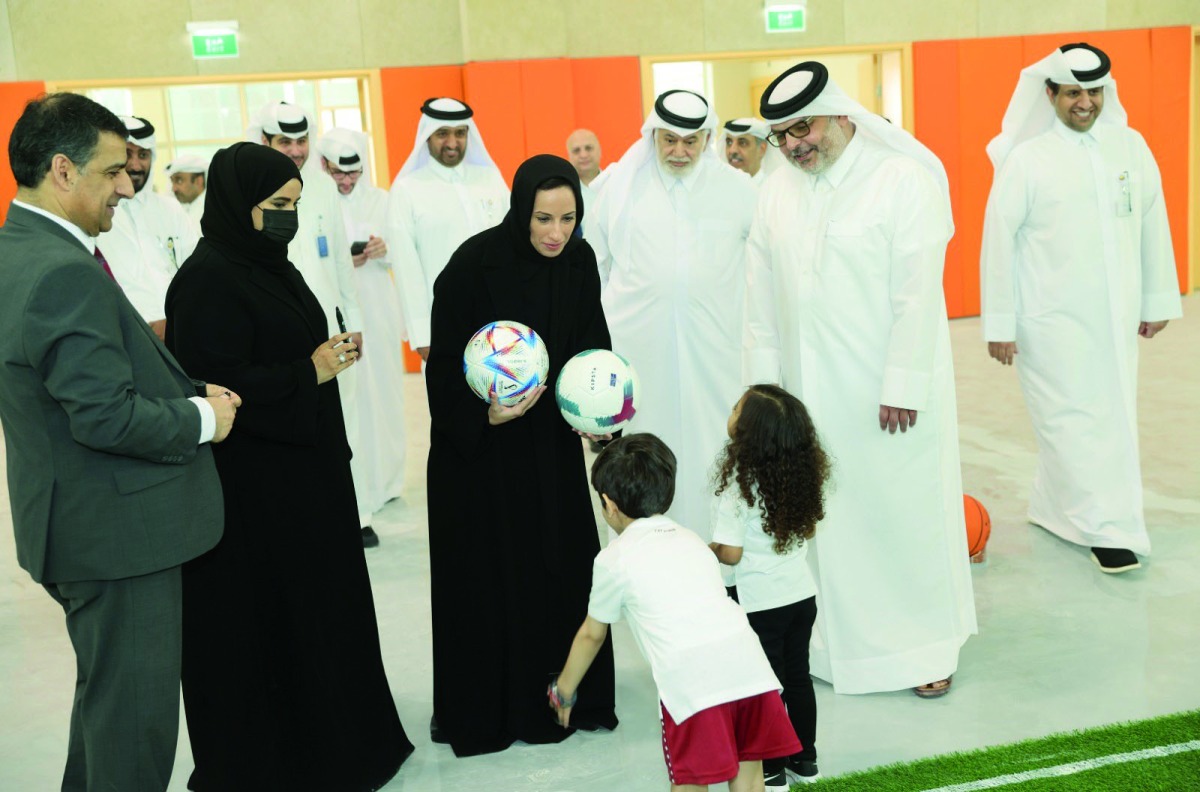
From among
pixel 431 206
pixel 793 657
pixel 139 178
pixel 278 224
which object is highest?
pixel 139 178

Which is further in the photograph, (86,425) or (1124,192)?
(1124,192)

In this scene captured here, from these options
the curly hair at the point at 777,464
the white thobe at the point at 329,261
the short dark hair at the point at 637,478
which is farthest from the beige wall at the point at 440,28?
the short dark hair at the point at 637,478

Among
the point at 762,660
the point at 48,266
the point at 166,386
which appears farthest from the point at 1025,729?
the point at 48,266

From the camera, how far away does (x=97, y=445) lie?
2.38m

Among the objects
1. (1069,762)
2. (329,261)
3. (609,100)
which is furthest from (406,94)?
(1069,762)

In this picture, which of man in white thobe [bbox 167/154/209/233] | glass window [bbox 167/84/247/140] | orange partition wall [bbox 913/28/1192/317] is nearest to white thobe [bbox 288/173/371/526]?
man in white thobe [bbox 167/154/209/233]

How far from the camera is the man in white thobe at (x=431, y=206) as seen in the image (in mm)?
6121

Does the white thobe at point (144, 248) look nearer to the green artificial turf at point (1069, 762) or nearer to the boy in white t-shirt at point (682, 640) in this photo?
the boy in white t-shirt at point (682, 640)

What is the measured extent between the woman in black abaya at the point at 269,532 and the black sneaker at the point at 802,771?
120 cm

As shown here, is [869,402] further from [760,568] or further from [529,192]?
[529,192]

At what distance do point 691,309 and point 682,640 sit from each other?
251 centimetres

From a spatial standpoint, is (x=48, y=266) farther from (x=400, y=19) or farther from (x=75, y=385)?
(x=400, y=19)

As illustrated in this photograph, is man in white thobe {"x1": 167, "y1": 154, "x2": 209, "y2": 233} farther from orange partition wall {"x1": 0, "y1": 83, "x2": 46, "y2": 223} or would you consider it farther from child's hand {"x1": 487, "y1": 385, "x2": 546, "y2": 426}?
child's hand {"x1": 487, "y1": 385, "x2": 546, "y2": 426}

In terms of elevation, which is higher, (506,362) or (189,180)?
(189,180)
